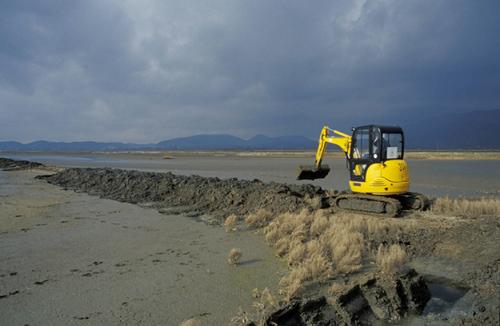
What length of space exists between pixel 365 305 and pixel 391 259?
6.65 feet

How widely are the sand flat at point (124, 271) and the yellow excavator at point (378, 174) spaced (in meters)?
4.61

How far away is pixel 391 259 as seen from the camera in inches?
303

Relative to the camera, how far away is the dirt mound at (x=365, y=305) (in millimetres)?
5414

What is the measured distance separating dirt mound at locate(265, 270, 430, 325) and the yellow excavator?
5981mm

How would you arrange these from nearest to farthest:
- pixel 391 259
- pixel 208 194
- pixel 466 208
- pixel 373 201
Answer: pixel 391 259 → pixel 373 201 → pixel 466 208 → pixel 208 194

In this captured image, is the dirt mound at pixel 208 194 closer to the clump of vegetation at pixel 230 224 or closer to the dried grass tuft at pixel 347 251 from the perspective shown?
the clump of vegetation at pixel 230 224

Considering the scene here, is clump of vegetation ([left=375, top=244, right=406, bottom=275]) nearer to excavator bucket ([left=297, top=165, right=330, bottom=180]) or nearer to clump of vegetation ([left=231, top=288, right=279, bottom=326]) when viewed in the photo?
clump of vegetation ([left=231, top=288, right=279, bottom=326])

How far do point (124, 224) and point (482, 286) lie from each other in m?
11.1

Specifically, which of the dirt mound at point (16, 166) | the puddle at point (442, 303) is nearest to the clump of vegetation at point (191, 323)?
the puddle at point (442, 303)

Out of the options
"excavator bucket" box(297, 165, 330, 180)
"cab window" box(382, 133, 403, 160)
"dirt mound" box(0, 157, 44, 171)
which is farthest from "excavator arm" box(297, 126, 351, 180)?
"dirt mound" box(0, 157, 44, 171)

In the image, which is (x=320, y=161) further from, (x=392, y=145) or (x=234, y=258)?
(x=234, y=258)

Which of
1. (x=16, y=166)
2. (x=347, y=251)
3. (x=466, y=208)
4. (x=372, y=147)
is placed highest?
(x=372, y=147)

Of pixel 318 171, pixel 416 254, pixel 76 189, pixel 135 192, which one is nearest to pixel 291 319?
pixel 416 254

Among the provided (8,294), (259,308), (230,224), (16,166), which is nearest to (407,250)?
(259,308)
